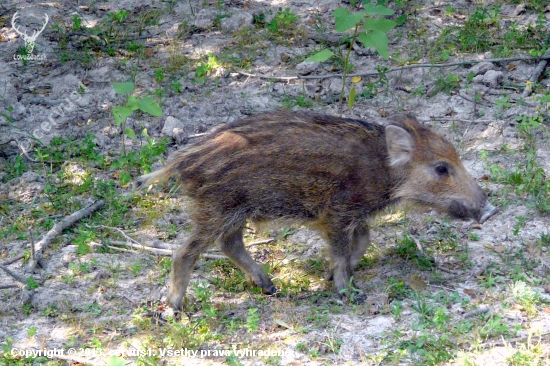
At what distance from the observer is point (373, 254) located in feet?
18.9

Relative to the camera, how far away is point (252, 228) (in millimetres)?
6281

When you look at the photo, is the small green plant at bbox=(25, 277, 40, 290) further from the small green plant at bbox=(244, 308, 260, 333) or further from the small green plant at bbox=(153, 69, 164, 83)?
the small green plant at bbox=(153, 69, 164, 83)

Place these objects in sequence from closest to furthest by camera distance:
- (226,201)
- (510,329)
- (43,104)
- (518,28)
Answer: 1. (510,329)
2. (226,201)
3. (43,104)
4. (518,28)

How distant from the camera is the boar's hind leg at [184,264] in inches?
201

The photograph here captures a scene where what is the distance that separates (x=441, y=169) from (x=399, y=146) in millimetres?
330

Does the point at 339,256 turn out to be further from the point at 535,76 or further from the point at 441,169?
the point at 535,76

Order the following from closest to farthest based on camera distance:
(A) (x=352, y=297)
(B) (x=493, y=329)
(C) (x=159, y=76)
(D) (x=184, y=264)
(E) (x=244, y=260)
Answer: (B) (x=493, y=329) < (A) (x=352, y=297) < (D) (x=184, y=264) < (E) (x=244, y=260) < (C) (x=159, y=76)

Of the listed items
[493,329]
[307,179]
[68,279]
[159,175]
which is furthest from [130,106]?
[493,329]

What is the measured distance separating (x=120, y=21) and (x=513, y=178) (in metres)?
4.71

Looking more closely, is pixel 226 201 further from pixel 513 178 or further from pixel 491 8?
pixel 491 8

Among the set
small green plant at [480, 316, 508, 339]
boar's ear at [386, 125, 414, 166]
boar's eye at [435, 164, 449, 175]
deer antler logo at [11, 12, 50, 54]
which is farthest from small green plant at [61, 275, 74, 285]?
deer antler logo at [11, 12, 50, 54]

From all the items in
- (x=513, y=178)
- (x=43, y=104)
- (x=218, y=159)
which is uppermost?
(x=218, y=159)

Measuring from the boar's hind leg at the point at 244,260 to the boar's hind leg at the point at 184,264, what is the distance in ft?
0.67

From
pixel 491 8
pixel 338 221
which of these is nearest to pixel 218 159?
pixel 338 221
